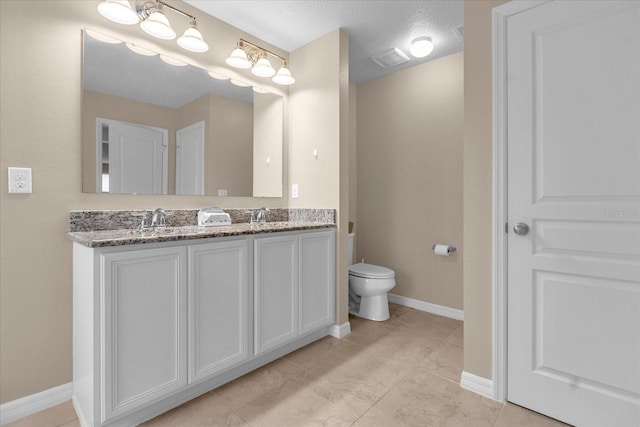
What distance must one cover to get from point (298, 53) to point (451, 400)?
277 centimetres

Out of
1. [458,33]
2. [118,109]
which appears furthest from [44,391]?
[458,33]

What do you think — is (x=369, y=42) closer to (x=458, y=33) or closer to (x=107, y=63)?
(x=458, y=33)

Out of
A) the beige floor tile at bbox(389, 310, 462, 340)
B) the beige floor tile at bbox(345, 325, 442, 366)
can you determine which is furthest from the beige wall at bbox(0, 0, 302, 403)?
the beige floor tile at bbox(389, 310, 462, 340)

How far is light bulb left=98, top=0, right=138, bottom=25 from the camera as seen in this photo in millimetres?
1618

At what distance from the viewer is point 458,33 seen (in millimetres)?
2480

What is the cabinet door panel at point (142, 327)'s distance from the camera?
132 cm

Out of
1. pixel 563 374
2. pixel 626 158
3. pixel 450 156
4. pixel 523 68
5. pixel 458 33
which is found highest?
pixel 458 33

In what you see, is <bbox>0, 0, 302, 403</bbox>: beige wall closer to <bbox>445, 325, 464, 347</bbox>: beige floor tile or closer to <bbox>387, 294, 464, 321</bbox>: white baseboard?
<bbox>445, 325, 464, 347</bbox>: beige floor tile

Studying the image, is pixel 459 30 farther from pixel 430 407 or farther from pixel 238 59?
pixel 430 407

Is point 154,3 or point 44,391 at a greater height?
point 154,3

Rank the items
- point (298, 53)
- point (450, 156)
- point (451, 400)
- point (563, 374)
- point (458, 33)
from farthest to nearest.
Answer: point (450, 156) → point (298, 53) → point (458, 33) → point (451, 400) → point (563, 374)

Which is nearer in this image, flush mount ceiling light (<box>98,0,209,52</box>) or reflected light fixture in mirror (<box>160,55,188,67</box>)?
flush mount ceiling light (<box>98,0,209,52</box>)

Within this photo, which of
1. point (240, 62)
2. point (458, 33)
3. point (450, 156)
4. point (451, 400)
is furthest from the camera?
point (450, 156)

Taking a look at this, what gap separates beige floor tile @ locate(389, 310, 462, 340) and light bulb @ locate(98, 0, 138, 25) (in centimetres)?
283
